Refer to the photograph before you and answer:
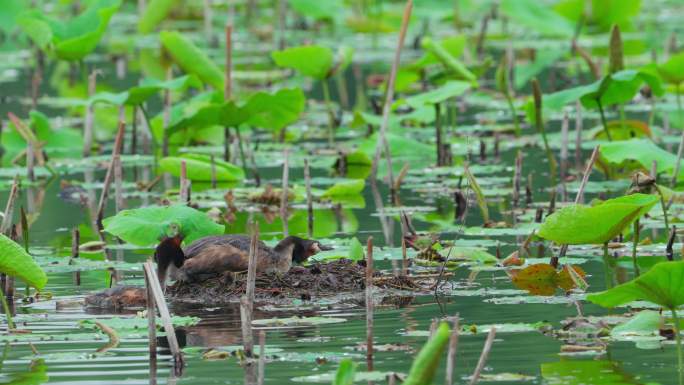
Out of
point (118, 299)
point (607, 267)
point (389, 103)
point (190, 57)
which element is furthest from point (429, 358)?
point (190, 57)

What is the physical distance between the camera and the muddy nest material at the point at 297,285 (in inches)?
276

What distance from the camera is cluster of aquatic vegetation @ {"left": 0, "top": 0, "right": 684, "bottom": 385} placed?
5.64 m

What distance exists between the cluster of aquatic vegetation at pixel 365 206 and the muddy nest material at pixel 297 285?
0.01 m

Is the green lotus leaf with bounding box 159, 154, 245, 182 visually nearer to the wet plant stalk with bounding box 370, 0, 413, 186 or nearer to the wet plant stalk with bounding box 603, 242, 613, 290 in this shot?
the wet plant stalk with bounding box 370, 0, 413, 186

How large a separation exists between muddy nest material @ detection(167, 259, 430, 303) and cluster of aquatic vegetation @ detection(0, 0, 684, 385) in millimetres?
15

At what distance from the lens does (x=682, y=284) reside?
4.97 metres

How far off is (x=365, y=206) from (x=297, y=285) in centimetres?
285

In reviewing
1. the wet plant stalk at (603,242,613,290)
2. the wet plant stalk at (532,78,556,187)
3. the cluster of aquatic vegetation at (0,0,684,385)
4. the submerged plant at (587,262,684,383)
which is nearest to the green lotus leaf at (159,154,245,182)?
the cluster of aquatic vegetation at (0,0,684,385)

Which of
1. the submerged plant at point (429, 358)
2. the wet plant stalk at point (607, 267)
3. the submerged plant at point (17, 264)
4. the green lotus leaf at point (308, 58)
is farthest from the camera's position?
the green lotus leaf at point (308, 58)

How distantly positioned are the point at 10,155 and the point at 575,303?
7.03m

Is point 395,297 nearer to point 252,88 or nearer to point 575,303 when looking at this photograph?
point 575,303

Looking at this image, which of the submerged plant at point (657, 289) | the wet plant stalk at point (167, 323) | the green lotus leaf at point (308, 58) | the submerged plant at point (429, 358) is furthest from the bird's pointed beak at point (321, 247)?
the green lotus leaf at point (308, 58)

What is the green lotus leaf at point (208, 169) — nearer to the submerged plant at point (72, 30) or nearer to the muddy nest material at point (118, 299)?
the submerged plant at point (72, 30)

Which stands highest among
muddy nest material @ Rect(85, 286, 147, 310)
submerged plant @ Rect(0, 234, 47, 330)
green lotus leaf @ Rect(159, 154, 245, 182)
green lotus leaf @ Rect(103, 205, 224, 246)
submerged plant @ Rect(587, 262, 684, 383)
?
submerged plant @ Rect(587, 262, 684, 383)
